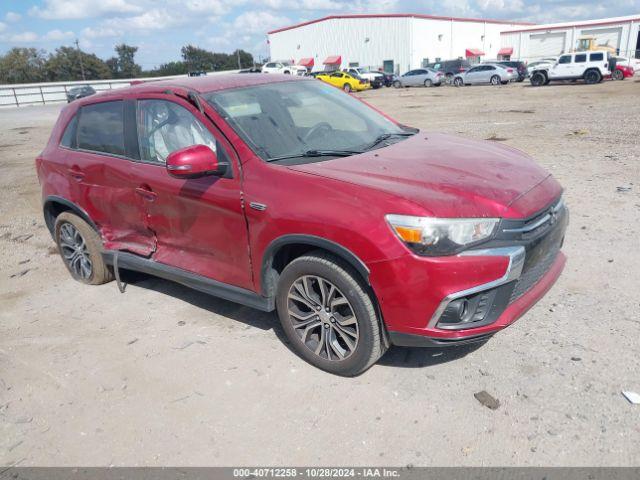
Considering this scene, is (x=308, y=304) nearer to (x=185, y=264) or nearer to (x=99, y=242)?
(x=185, y=264)

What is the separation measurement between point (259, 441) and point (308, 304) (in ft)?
2.84

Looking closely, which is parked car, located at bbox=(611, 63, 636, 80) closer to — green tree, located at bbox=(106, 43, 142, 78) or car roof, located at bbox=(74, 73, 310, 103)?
car roof, located at bbox=(74, 73, 310, 103)

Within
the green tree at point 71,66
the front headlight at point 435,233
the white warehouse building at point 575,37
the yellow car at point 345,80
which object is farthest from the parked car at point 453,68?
the green tree at point 71,66

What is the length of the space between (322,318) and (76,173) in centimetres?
282

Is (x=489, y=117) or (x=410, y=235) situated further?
(x=489, y=117)

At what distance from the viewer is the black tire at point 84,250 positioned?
15.7 ft

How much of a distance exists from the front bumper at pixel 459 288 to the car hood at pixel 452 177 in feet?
0.60

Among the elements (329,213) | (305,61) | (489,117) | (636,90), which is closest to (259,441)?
(329,213)

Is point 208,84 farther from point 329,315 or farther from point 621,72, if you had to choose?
point 621,72

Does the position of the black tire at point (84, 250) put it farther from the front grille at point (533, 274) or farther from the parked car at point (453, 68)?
the parked car at point (453, 68)

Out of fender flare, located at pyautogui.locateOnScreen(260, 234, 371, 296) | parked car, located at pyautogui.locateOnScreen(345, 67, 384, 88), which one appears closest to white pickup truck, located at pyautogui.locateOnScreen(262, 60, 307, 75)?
parked car, located at pyautogui.locateOnScreen(345, 67, 384, 88)

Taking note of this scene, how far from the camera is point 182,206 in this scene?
12.3 ft

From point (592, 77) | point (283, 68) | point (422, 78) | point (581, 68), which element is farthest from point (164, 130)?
point (283, 68)

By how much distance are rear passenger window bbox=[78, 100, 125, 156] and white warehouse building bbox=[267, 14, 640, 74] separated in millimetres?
57673
